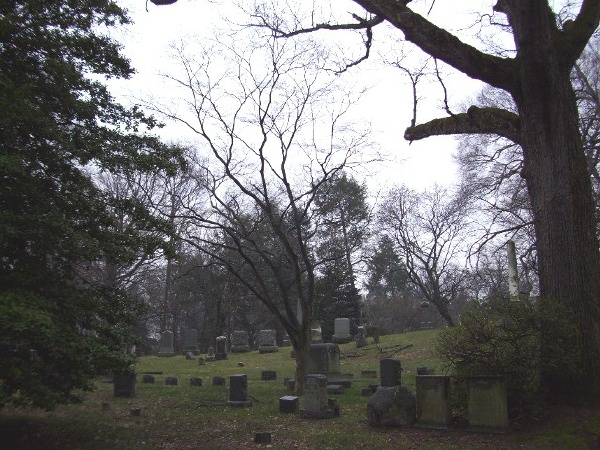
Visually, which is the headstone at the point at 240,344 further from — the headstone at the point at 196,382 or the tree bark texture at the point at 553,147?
the tree bark texture at the point at 553,147

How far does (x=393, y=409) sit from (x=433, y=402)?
0.69 meters

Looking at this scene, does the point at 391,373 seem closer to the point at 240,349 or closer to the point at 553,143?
the point at 553,143

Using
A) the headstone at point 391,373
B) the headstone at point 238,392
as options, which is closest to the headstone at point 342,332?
the headstone at point 391,373

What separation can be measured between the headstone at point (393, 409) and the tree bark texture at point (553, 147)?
215cm

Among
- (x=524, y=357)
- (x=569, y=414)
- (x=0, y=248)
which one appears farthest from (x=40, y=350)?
(x=569, y=414)

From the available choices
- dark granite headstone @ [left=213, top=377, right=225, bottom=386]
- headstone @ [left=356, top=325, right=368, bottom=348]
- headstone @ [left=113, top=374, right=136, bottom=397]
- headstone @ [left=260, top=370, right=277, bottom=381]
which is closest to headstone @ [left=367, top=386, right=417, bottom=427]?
headstone @ [left=113, top=374, right=136, bottom=397]

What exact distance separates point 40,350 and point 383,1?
780 centimetres

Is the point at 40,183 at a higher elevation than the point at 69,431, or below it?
higher

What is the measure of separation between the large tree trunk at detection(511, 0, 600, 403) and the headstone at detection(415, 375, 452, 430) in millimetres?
1523

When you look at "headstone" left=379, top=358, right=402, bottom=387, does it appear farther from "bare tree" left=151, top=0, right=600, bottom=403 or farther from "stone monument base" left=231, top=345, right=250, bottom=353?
"stone monument base" left=231, top=345, right=250, bottom=353

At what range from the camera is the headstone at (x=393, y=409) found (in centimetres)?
855

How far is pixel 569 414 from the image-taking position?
747cm

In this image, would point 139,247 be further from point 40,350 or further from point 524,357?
point 524,357

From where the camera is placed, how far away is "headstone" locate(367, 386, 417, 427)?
8.55m
